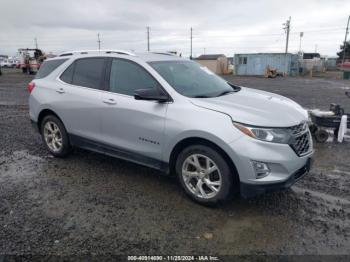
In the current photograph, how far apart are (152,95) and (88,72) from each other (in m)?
1.57

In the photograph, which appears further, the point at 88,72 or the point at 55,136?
the point at 55,136

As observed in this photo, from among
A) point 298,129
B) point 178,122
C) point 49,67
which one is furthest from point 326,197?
point 49,67

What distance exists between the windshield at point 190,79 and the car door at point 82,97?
38.8 inches

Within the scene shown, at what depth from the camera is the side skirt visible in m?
4.05

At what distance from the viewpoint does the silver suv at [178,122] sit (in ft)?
11.0

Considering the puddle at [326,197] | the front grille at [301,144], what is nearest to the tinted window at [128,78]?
the front grille at [301,144]

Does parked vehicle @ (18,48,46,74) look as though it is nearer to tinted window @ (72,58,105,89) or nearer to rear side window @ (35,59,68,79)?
rear side window @ (35,59,68,79)

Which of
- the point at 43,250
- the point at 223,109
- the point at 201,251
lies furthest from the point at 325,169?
the point at 43,250

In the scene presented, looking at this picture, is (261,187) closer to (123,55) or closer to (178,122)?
(178,122)

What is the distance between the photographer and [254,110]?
141 inches

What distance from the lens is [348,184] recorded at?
4.44m

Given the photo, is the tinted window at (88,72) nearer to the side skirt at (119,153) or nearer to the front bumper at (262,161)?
the side skirt at (119,153)

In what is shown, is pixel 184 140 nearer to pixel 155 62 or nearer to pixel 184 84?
pixel 184 84

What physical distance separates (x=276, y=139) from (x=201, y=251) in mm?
1425
